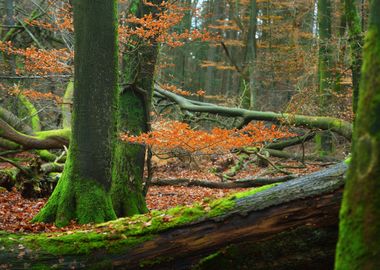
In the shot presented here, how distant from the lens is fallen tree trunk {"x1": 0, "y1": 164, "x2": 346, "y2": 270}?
12.9 ft

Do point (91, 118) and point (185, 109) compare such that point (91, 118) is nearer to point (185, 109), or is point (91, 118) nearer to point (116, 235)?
point (116, 235)

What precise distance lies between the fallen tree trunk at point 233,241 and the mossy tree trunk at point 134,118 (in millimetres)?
3986

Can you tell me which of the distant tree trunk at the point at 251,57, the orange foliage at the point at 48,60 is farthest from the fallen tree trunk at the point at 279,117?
the distant tree trunk at the point at 251,57

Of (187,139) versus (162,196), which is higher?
(187,139)

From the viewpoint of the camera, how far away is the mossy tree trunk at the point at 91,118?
6953mm

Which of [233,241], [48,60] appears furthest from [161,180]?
[233,241]

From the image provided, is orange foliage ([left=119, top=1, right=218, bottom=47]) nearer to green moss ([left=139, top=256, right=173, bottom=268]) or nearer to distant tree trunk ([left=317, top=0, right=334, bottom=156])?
green moss ([left=139, top=256, right=173, bottom=268])

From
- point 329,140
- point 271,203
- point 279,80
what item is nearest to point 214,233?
point 271,203

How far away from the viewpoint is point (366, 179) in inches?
105

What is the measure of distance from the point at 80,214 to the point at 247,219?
3.62 metres

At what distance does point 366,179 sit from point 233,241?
5.34ft

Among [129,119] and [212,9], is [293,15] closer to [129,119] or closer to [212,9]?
[212,9]

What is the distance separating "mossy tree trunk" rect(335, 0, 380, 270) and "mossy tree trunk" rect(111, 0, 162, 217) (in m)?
5.74

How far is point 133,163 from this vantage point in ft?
28.1
